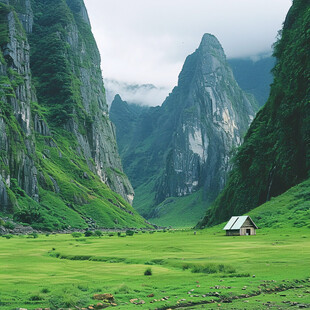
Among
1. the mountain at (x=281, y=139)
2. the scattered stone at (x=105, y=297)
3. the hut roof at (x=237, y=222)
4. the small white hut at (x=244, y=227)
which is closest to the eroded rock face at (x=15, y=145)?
the mountain at (x=281, y=139)

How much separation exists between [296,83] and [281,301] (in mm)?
94372

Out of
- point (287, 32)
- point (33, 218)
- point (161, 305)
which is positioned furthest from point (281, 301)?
point (33, 218)

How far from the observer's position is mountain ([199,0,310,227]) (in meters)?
101

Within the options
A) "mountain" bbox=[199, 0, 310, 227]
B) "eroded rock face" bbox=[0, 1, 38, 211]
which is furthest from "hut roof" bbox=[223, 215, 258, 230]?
"eroded rock face" bbox=[0, 1, 38, 211]

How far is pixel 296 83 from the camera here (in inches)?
4274

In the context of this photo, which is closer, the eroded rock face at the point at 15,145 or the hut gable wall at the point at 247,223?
the hut gable wall at the point at 247,223

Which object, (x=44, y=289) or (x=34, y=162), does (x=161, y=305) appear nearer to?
(x=44, y=289)

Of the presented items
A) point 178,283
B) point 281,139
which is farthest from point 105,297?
point 281,139

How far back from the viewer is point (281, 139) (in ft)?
351

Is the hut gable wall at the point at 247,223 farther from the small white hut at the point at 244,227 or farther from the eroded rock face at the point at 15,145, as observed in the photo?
the eroded rock face at the point at 15,145

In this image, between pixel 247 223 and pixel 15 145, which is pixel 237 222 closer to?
pixel 247 223

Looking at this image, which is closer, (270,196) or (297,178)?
(297,178)

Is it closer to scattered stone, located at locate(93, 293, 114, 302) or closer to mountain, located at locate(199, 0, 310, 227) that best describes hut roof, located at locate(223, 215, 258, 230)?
mountain, located at locate(199, 0, 310, 227)

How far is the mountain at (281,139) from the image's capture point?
10062cm
